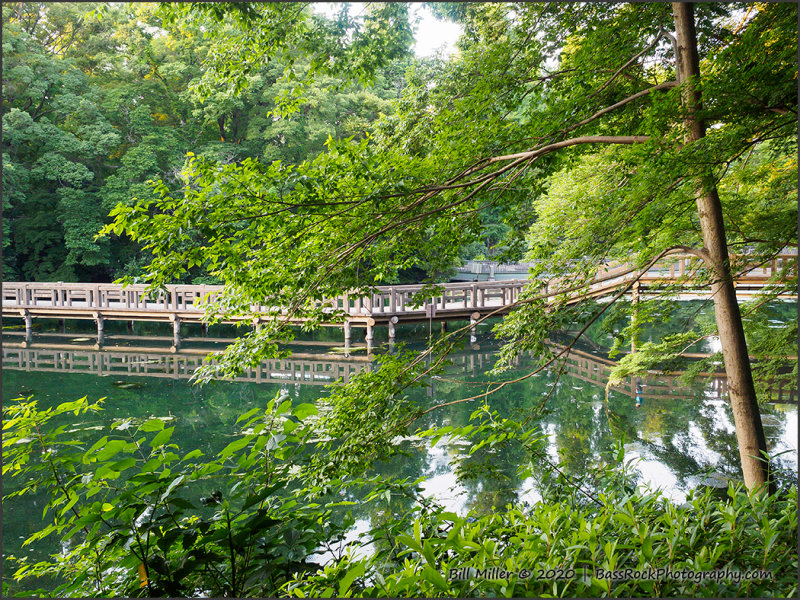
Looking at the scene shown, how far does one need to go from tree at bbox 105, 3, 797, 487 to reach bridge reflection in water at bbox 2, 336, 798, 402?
17.5ft

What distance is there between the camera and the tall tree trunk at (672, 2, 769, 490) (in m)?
2.97

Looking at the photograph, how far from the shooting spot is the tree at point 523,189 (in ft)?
7.43

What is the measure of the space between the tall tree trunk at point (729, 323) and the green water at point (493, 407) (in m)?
0.56

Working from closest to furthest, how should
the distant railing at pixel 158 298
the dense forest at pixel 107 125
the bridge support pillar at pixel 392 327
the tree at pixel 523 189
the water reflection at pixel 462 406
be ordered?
the tree at pixel 523 189 → the water reflection at pixel 462 406 → the dense forest at pixel 107 125 → the bridge support pillar at pixel 392 327 → the distant railing at pixel 158 298

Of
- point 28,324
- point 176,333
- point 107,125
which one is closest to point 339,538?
point 176,333

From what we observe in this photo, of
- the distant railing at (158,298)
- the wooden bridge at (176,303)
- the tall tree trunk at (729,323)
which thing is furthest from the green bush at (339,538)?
the distant railing at (158,298)

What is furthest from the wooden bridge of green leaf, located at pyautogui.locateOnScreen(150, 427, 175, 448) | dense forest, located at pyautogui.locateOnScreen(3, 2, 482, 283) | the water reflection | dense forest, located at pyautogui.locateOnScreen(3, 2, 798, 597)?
green leaf, located at pyautogui.locateOnScreen(150, 427, 175, 448)

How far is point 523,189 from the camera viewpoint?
10.3 feet

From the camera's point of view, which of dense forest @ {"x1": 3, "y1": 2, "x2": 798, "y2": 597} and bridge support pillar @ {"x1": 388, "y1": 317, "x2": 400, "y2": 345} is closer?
dense forest @ {"x1": 3, "y1": 2, "x2": 798, "y2": 597}

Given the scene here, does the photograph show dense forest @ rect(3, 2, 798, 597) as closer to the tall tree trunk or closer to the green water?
the tall tree trunk

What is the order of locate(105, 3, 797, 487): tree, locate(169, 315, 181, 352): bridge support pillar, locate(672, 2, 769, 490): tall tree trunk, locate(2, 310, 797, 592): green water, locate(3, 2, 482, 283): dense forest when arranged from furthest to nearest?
locate(169, 315, 181, 352): bridge support pillar
locate(3, 2, 482, 283): dense forest
locate(2, 310, 797, 592): green water
locate(672, 2, 769, 490): tall tree trunk
locate(105, 3, 797, 487): tree

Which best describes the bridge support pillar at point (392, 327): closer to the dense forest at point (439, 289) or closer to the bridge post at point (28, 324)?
the dense forest at point (439, 289)

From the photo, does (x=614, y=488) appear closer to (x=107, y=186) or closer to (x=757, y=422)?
(x=757, y=422)

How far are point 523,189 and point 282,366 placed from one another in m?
8.18
